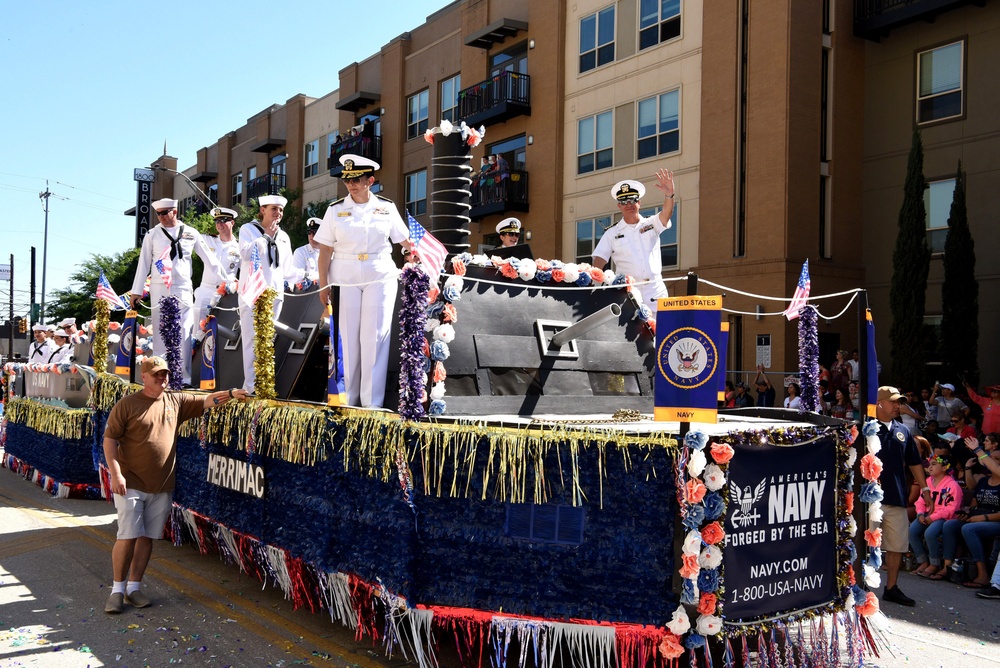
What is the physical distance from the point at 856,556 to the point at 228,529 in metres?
4.54

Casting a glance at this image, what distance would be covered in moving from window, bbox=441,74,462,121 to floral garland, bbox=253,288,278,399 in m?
22.4

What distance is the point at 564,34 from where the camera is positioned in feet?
79.2

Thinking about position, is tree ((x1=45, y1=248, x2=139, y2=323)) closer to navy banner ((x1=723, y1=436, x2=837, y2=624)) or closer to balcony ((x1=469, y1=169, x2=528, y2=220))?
balcony ((x1=469, y1=169, x2=528, y2=220))

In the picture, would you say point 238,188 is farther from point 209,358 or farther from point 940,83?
point 209,358

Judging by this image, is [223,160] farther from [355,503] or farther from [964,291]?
[355,503]

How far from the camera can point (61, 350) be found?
45.5 feet

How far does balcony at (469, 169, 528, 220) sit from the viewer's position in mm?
24688

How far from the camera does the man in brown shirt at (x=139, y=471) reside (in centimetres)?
637

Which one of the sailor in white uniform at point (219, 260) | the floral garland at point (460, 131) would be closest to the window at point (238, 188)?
the sailor in white uniform at point (219, 260)

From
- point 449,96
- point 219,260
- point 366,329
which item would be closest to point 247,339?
point 366,329

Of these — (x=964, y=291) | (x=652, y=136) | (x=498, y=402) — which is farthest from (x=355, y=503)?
(x=652, y=136)

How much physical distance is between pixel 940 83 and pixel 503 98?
11289 mm

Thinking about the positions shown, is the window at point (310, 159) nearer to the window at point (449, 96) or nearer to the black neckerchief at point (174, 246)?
the window at point (449, 96)

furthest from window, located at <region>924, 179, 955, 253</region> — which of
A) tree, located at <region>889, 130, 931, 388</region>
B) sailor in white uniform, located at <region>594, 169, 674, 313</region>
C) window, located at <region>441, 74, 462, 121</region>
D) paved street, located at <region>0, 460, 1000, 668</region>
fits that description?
window, located at <region>441, 74, 462, 121</region>
